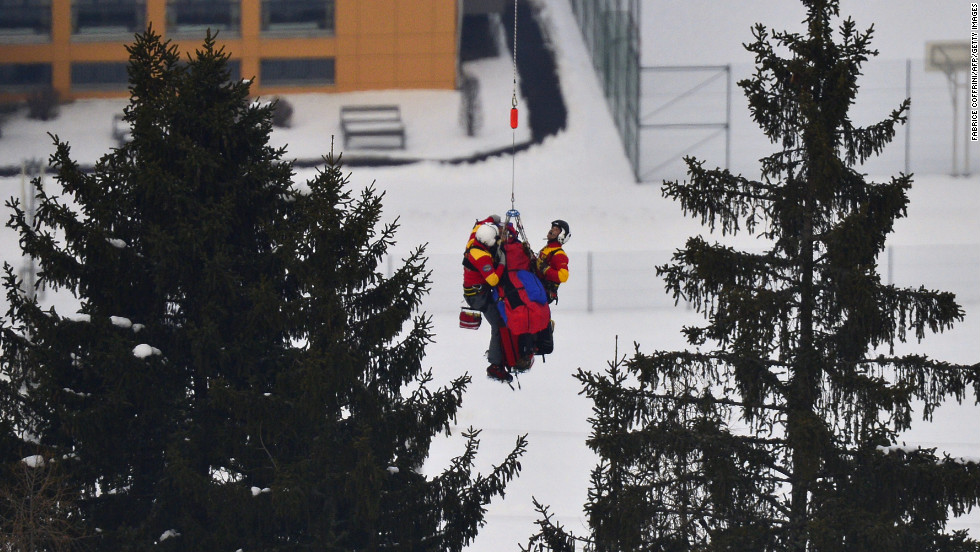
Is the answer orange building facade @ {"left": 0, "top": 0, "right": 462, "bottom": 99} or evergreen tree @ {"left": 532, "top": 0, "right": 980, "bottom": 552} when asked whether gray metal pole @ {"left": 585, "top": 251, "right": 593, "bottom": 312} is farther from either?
evergreen tree @ {"left": 532, "top": 0, "right": 980, "bottom": 552}

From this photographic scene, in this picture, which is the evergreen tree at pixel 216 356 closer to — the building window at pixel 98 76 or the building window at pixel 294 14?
the building window at pixel 294 14

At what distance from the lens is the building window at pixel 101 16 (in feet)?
143

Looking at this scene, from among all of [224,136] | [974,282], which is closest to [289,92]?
[974,282]

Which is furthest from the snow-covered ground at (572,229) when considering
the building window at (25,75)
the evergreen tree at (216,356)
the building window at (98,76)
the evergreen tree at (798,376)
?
the evergreen tree at (798,376)

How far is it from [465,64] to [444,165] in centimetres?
370

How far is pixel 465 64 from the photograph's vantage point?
46.5 m

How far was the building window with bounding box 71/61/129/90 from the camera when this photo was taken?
44.2 meters

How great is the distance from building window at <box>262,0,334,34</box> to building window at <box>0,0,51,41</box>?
5655 millimetres

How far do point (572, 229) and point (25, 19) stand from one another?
15.3 meters

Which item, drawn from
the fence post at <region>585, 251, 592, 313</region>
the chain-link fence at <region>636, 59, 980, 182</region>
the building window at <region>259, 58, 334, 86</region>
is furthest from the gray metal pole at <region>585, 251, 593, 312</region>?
the building window at <region>259, 58, 334, 86</region>

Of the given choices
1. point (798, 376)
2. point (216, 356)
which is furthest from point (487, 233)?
point (798, 376)

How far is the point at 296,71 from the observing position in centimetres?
4462

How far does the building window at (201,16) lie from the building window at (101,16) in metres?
1.16

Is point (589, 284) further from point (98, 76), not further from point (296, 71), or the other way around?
point (98, 76)
